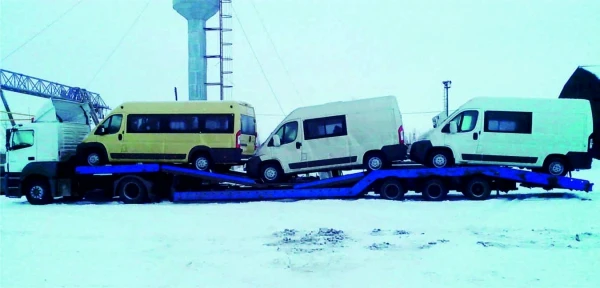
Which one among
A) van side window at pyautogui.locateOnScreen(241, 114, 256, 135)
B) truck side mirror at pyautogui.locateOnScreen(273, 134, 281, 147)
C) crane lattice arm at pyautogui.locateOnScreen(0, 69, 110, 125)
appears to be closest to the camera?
truck side mirror at pyautogui.locateOnScreen(273, 134, 281, 147)

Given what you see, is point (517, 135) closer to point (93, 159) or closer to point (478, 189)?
point (478, 189)

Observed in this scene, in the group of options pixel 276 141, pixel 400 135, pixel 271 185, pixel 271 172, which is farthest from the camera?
pixel 271 172

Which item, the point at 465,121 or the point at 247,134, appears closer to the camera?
the point at 465,121

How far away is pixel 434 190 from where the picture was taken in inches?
553

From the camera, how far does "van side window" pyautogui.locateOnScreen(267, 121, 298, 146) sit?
14773 millimetres

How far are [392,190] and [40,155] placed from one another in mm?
10956

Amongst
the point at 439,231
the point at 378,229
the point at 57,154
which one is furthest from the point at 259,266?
the point at 57,154

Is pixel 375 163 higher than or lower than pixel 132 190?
higher

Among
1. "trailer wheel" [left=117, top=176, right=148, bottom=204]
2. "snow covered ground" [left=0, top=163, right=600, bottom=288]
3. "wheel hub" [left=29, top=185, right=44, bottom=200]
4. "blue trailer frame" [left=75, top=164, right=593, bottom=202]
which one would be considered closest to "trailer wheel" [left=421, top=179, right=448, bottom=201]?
"blue trailer frame" [left=75, top=164, right=593, bottom=202]

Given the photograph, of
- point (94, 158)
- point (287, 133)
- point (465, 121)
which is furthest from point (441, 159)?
point (94, 158)

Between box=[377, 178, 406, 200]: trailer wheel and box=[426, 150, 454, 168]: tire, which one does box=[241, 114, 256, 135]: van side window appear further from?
box=[426, 150, 454, 168]: tire

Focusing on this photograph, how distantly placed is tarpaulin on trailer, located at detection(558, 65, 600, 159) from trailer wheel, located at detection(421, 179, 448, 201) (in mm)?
22467

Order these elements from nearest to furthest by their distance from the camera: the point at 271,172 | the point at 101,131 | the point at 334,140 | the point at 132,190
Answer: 1. the point at 334,140
2. the point at 271,172
3. the point at 132,190
4. the point at 101,131

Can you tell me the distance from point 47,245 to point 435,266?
22.2 ft
